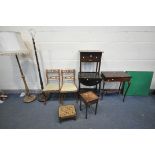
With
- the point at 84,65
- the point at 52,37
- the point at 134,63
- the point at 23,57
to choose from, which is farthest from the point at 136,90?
the point at 23,57

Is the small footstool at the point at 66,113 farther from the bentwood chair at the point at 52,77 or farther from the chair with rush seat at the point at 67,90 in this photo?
the bentwood chair at the point at 52,77

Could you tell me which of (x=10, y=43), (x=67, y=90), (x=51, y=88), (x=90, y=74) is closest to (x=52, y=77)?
(x=51, y=88)

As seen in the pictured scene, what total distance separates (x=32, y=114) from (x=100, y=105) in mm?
1608

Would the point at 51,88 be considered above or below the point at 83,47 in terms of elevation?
below

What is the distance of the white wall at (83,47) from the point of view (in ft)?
9.19

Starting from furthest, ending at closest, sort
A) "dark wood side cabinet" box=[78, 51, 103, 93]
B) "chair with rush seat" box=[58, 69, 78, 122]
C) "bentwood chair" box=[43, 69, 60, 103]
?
"bentwood chair" box=[43, 69, 60, 103] → "dark wood side cabinet" box=[78, 51, 103, 93] → "chair with rush seat" box=[58, 69, 78, 122]

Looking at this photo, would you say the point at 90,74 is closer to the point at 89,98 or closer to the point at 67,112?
the point at 89,98

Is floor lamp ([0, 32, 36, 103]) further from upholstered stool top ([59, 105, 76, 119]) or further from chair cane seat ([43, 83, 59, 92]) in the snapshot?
upholstered stool top ([59, 105, 76, 119])

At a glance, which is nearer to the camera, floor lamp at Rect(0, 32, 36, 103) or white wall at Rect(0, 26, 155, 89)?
floor lamp at Rect(0, 32, 36, 103)

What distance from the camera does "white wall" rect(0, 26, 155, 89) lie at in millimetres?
2801

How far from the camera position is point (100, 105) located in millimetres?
2900

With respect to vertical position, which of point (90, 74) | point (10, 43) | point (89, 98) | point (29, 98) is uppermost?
point (10, 43)

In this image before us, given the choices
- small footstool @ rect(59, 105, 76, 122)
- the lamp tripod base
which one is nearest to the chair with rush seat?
small footstool @ rect(59, 105, 76, 122)

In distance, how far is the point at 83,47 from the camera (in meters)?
2.96
